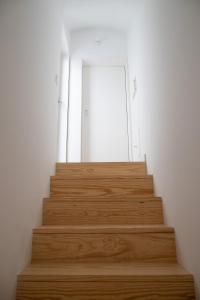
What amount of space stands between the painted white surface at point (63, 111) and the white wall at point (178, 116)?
1685mm

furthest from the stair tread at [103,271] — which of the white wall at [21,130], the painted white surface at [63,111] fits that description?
the painted white surface at [63,111]

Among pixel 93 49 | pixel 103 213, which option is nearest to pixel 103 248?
pixel 103 213

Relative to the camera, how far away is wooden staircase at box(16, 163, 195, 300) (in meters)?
1.13

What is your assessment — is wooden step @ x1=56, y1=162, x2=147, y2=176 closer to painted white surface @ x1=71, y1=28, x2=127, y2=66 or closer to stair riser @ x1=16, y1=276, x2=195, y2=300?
stair riser @ x1=16, y1=276, x2=195, y2=300

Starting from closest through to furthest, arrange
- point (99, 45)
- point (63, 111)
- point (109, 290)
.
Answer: point (109, 290) < point (63, 111) < point (99, 45)

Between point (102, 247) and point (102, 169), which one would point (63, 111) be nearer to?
point (102, 169)

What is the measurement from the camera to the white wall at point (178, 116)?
3.72 ft

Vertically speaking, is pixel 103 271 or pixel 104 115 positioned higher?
pixel 104 115

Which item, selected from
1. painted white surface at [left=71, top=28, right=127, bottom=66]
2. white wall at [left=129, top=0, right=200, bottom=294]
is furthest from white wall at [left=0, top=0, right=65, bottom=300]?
painted white surface at [left=71, top=28, right=127, bottom=66]

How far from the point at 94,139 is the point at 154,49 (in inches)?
75.3

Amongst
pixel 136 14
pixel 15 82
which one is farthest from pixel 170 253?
pixel 136 14

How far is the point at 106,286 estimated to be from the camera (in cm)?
113

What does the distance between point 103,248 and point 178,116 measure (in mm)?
896

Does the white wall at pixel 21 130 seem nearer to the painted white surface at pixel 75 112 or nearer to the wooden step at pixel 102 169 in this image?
the wooden step at pixel 102 169
